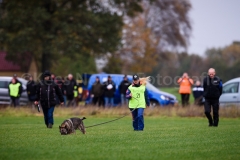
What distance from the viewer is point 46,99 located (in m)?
18.6

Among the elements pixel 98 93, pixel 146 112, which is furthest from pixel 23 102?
pixel 146 112

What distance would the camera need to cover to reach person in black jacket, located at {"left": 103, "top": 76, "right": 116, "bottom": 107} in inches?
1208

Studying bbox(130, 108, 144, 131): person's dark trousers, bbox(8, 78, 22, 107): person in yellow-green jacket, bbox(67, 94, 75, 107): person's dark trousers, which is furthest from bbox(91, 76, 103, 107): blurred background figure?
bbox(130, 108, 144, 131): person's dark trousers

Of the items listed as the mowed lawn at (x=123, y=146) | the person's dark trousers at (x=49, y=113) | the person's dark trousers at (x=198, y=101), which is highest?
the person's dark trousers at (x=198, y=101)

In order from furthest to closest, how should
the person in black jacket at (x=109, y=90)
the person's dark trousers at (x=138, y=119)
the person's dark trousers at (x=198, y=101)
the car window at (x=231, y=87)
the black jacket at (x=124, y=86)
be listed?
the person in black jacket at (x=109, y=90) < the black jacket at (x=124, y=86) < the person's dark trousers at (x=198, y=101) < the car window at (x=231, y=87) < the person's dark trousers at (x=138, y=119)

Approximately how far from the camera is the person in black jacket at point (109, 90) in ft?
101

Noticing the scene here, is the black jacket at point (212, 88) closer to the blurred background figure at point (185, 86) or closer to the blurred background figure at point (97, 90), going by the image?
the blurred background figure at point (185, 86)

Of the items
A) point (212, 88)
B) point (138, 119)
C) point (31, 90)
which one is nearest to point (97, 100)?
point (31, 90)

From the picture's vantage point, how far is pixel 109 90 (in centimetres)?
3080

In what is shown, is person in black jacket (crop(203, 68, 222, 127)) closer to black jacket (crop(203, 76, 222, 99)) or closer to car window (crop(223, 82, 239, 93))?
black jacket (crop(203, 76, 222, 99))

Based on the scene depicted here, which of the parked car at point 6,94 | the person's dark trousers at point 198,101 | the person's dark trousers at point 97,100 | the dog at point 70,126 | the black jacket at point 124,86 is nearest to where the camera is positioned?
the dog at point 70,126

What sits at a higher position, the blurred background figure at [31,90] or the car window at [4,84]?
the car window at [4,84]

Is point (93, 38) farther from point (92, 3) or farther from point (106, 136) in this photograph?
point (106, 136)

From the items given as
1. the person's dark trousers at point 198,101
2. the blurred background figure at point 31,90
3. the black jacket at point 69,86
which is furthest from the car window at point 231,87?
the blurred background figure at point 31,90
